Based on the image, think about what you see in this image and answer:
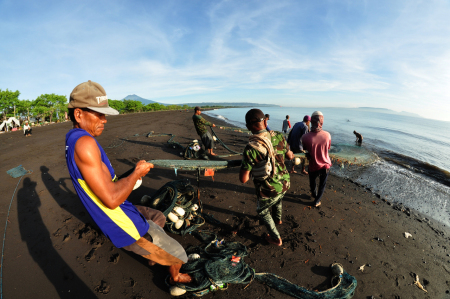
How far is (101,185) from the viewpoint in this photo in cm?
158

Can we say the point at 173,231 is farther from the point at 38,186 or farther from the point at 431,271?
the point at 38,186

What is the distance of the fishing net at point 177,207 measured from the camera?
383 cm

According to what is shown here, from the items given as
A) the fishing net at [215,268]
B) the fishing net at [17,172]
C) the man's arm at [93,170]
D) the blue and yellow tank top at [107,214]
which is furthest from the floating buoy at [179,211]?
the fishing net at [17,172]

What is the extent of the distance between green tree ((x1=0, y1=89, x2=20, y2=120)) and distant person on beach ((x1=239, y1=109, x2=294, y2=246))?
166 ft

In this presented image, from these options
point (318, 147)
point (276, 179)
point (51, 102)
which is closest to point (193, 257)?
point (276, 179)

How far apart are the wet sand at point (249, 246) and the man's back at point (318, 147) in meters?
1.46

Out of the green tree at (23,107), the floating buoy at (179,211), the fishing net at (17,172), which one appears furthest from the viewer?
the green tree at (23,107)

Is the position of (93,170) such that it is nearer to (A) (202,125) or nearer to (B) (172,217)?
(B) (172,217)

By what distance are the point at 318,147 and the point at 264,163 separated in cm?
263

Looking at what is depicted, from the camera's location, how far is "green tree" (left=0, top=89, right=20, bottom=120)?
3155 cm

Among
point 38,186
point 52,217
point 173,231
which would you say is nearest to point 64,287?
point 173,231

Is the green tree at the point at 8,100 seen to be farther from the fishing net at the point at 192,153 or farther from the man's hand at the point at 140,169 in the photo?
the man's hand at the point at 140,169

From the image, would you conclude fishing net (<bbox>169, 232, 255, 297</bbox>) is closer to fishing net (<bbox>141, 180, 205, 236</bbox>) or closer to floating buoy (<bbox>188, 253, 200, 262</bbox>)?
floating buoy (<bbox>188, 253, 200, 262</bbox>)

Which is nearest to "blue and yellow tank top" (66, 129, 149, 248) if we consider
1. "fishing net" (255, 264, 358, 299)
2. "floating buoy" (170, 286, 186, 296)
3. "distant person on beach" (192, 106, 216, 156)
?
"floating buoy" (170, 286, 186, 296)
